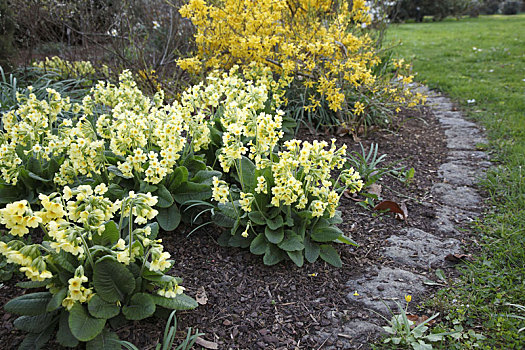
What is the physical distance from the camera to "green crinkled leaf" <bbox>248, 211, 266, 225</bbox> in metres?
2.46

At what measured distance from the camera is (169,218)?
8.38 ft

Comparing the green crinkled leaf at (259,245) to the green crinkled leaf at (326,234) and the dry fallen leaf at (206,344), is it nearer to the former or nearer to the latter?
the green crinkled leaf at (326,234)

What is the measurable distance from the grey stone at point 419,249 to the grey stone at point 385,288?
0.15 meters

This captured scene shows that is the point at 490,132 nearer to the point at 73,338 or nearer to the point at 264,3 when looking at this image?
the point at 264,3

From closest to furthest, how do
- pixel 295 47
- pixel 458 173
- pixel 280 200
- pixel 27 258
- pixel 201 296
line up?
pixel 27 258 → pixel 201 296 → pixel 280 200 → pixel 458 173 → pixel 295 47

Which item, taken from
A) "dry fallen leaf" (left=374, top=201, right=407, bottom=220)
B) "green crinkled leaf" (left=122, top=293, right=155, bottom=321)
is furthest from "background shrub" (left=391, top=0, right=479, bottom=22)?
"green crinkled leaf" (left=122, top=293, right=155, bottom=321)

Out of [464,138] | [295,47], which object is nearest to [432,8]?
[464,138]

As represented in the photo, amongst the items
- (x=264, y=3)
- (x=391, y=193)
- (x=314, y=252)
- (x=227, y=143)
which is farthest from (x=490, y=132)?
(x=227, y=143)

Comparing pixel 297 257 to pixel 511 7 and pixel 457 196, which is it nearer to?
pixel 457 196

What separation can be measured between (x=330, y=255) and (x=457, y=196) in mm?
1384

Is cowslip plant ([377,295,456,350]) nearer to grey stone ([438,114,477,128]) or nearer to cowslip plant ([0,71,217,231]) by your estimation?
cowslip plant ([0,71,217,231])

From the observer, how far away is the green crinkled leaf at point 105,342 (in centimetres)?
178

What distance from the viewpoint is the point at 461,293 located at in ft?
7.34

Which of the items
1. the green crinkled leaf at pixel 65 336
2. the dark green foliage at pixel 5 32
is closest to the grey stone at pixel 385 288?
the green crinkled leaf at pixel 65 336
